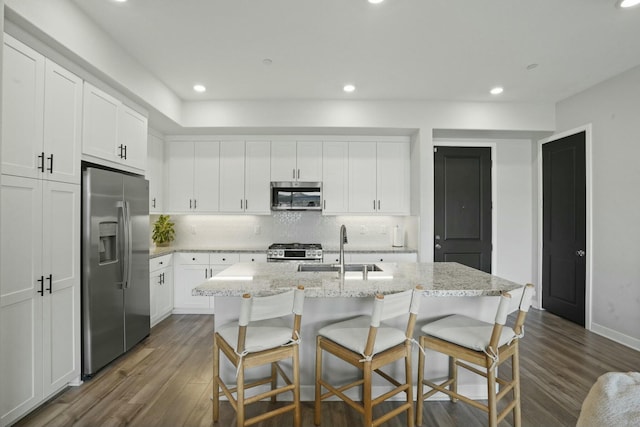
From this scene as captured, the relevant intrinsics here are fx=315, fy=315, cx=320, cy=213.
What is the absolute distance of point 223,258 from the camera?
424 centimetres

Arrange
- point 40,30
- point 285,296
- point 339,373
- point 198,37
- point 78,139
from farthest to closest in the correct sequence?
point 198,37 → point 78,139 → point 339,373 → point 40,30 → point 285,296

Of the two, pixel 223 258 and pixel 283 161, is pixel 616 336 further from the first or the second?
pixel 223 258

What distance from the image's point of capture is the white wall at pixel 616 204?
10.6 feet

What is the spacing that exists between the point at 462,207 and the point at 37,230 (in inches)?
185

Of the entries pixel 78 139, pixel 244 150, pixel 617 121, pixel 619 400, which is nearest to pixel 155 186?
pixel 244 150

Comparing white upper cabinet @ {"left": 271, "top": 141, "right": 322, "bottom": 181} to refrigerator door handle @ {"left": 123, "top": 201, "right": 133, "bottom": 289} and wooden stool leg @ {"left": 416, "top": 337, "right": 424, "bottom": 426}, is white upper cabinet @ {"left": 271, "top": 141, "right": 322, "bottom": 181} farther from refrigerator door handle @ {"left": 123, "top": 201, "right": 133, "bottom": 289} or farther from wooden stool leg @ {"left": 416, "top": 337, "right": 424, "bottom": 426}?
wooden stool leg @ {"left": 416, "top": 337, "right": 424, "bottom": 426}

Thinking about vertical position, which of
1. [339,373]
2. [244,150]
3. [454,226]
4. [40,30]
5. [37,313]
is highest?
[40,30]

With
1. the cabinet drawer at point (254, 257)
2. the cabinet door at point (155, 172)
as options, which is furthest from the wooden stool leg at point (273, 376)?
the cabinet door at point (155, 172)

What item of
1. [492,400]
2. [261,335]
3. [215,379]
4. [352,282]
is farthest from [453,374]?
[215,379]

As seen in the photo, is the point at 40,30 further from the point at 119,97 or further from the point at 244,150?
the point at 244,150

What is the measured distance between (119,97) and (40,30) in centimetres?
97

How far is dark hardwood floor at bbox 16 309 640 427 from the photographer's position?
2062mm

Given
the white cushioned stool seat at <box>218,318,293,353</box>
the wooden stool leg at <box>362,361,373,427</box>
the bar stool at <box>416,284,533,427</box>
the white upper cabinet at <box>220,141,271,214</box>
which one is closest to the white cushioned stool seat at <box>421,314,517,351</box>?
the bar stool at <box>416,284,533,427</box>

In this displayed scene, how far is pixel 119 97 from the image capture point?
301 centimetres
